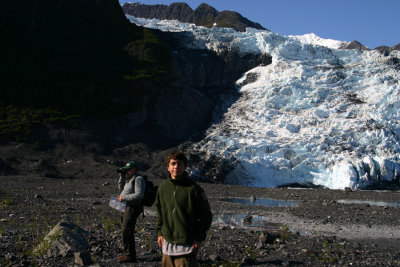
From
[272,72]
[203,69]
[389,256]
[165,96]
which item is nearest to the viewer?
[389,256]

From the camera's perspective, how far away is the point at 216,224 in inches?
417

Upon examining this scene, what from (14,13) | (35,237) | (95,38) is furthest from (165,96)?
(35,237)

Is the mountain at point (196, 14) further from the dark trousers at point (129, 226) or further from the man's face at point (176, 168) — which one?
the man's face at point (176, 168)

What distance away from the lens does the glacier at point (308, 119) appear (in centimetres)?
2716

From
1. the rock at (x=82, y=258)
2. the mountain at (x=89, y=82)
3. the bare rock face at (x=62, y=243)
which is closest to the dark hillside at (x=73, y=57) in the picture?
the mountain at (x=89, y=82)

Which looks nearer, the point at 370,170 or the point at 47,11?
the point at 370,170

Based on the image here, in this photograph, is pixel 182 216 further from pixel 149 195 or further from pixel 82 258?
pixel 82 258

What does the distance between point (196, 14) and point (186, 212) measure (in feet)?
310

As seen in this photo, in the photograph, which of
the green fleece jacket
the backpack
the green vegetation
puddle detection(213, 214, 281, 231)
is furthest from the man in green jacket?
the green vegetation

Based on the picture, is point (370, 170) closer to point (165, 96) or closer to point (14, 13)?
A: point (165, 96)

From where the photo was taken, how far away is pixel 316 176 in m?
26.9

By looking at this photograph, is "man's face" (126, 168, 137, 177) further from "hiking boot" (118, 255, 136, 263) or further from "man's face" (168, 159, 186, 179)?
"man's face" (168, 159, 186, 179)

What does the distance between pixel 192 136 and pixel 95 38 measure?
12536mm

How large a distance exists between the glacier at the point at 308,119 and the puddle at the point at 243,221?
14.5 metres
